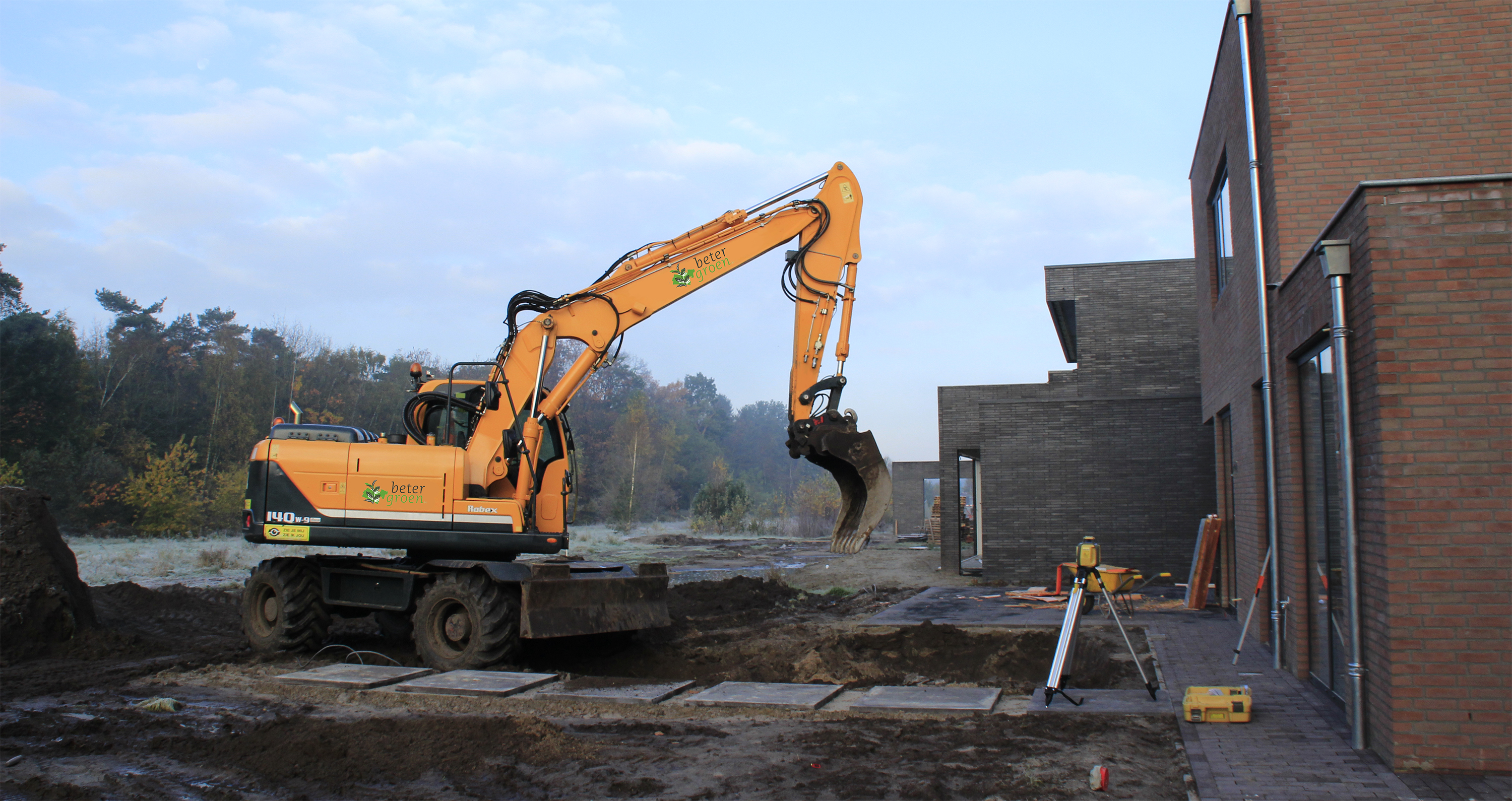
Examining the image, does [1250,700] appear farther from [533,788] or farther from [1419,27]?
[1419,27]

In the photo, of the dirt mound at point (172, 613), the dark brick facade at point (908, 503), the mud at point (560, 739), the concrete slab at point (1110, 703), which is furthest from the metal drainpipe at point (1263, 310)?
the dark brick facade at point (908, 503)

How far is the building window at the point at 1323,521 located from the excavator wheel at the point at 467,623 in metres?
7.24

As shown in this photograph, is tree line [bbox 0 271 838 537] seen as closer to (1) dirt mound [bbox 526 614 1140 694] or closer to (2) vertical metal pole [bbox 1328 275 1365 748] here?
(1) dirt mound [bbox 526 614 1140 694]

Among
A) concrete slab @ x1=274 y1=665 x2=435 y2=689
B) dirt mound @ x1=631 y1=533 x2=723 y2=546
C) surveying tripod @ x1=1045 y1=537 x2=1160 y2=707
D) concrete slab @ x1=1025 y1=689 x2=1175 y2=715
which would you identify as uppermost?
surveying tripod @ x1=1045 y1=537 x2=1160 y2=707

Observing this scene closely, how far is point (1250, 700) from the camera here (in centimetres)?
665

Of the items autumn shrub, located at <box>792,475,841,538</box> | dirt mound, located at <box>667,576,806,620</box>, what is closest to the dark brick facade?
autumn shrub, located at <box>792,475,841,538</box>

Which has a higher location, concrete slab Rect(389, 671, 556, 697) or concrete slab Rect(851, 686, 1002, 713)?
concrete slab Rect(851, 686, 1002, 713)

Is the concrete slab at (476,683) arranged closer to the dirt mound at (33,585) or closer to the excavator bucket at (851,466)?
the excavator bucket at (851,466)

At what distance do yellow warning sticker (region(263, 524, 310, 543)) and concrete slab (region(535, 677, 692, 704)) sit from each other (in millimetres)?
3580

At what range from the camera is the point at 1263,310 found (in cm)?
883

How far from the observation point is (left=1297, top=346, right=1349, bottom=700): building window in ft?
22.9

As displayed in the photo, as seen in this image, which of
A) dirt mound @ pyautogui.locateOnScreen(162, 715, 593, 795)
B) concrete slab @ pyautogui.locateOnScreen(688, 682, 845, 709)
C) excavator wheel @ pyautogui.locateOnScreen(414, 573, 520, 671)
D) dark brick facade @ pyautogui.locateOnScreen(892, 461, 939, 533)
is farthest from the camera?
dark brick facade @ pyautogui.locateOnScreen(892, 461, 939, 533)

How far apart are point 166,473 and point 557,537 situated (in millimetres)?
28808

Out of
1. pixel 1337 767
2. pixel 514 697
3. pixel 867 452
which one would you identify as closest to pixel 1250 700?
pixel 1337 767
